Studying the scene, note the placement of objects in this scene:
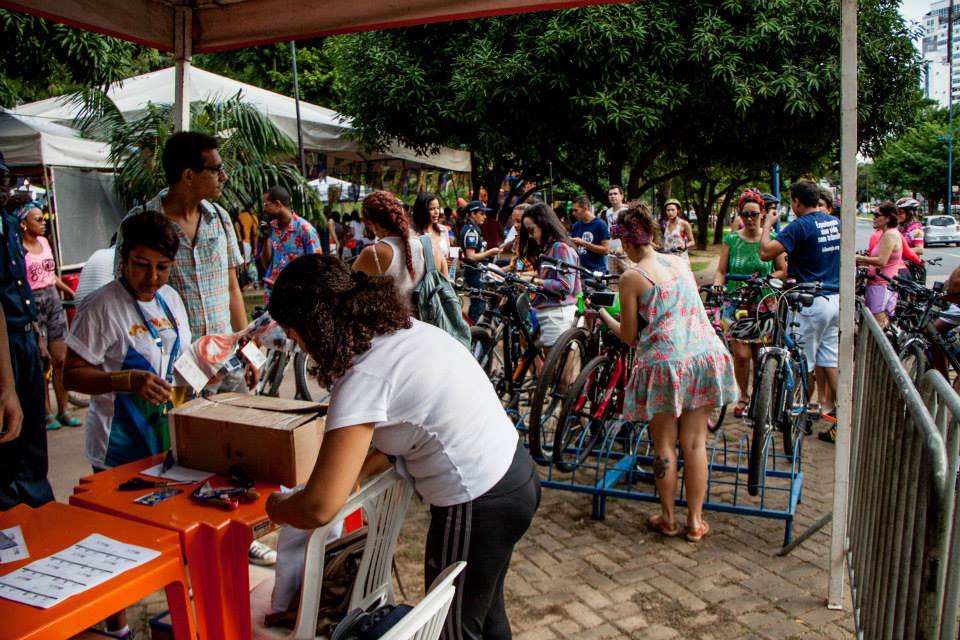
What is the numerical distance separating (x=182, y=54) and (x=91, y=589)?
319cm

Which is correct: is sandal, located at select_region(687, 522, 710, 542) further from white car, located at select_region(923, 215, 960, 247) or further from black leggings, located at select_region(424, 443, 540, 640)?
white car, located at select_region(923, 215, 960, 247)

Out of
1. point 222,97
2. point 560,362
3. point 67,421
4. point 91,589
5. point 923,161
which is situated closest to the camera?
point 91,589

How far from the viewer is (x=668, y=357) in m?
3.97

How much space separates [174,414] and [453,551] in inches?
46.6

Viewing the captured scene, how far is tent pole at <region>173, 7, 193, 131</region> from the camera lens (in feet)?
13.5

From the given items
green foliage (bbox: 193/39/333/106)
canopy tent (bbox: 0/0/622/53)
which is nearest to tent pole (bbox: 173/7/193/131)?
canopy tent (bbox: 0/0/622/53)

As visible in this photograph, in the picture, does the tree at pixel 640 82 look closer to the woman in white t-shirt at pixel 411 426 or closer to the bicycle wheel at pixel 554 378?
the bicycle wheel at pixel 554 378

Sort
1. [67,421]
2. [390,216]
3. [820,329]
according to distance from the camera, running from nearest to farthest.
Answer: [390,216]
[820,329]
[67,421]

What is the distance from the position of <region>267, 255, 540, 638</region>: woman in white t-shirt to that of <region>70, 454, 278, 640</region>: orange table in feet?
0.70

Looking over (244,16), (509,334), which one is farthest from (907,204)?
(244,16)

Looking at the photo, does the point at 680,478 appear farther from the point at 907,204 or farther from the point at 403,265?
the point at 907,204

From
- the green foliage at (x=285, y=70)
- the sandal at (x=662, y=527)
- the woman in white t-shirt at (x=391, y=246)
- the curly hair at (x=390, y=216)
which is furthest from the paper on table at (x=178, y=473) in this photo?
the green foliage at (x=285, y=70)

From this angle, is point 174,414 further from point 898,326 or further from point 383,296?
point 898,326

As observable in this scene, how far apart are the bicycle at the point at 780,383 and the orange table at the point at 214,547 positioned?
9.87 feet
